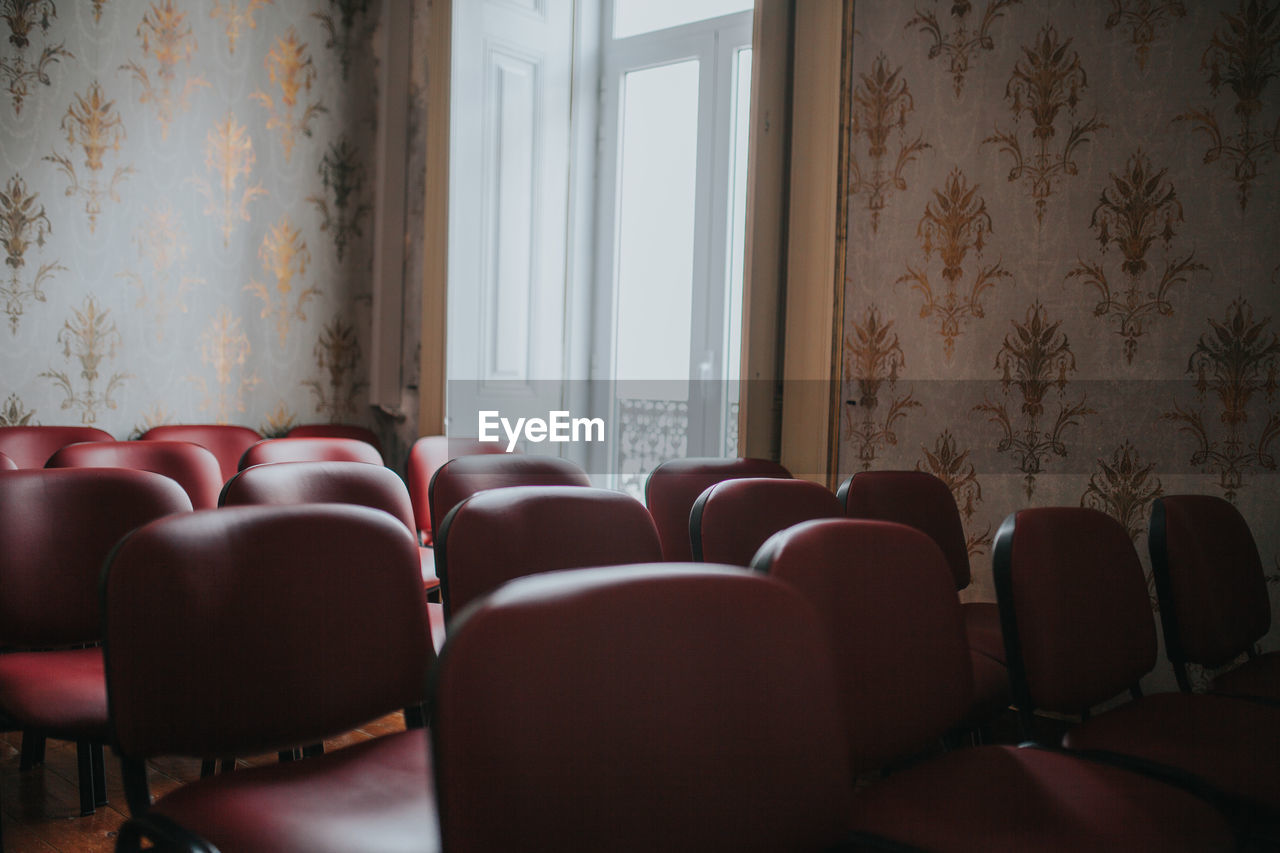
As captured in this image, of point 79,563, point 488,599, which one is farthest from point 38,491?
point 488,599

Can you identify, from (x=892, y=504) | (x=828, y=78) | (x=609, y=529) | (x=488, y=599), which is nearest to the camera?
(x=488, y=599)

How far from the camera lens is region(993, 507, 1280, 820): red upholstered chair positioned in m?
1.51

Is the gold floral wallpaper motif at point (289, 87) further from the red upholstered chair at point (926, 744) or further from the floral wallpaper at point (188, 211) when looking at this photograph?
the red upholstered chair at point (926, 744)

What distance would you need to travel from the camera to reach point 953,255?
3088 millimetres

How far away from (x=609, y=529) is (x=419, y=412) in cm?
279

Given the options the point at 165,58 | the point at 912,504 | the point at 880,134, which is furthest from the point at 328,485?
the point at 165,58

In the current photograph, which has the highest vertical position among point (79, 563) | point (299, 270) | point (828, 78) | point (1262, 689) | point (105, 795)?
point (828, 78)

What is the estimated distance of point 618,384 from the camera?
175 inches

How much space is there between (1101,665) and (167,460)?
8.37ft

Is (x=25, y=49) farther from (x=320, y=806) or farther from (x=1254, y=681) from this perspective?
(x=1254, y=681)

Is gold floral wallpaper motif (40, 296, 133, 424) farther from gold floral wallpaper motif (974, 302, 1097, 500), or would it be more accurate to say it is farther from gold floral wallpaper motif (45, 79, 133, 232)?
gold floral wallpaper motif (974, 302, 1097, 500)

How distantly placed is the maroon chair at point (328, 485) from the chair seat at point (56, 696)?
46 cm

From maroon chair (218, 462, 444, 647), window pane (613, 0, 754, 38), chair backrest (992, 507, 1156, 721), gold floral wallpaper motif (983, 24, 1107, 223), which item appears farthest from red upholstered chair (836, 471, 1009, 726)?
window pane (613, 0, 754, 38)

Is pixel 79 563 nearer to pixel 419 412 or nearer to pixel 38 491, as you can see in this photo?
pixel 38 491
